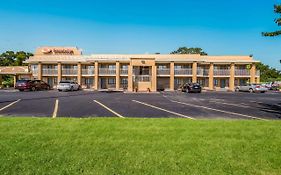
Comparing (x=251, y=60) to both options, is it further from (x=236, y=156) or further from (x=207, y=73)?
(x=236, y=156)

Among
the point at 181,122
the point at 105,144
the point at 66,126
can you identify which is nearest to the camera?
the point at 105,144

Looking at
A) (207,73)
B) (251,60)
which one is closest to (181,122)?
(207,73)

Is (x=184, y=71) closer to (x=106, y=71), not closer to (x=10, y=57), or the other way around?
(x=106, y=71)

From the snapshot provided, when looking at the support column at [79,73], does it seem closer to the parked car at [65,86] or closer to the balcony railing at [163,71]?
the parked car at [65,86]

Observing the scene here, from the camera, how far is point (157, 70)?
42.3 metres

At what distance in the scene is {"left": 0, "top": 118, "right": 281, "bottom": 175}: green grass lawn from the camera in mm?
4902

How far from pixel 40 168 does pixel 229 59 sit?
4424 centimetres

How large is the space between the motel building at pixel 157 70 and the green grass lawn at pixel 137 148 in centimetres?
3366

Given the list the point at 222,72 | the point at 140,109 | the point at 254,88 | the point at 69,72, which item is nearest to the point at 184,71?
the point at 222,72

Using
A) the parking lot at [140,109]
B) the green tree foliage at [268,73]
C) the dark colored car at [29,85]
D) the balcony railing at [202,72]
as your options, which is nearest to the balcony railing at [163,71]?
the balcony railing at [202,72]

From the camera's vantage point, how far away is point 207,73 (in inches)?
1747

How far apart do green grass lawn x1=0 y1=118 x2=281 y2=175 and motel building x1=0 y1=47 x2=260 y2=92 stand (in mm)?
33658

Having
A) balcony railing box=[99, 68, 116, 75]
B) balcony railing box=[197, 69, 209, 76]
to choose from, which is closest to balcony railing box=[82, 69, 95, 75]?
balcony railing box=[99, 68, 116, 75]

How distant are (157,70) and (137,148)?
3685 cm
